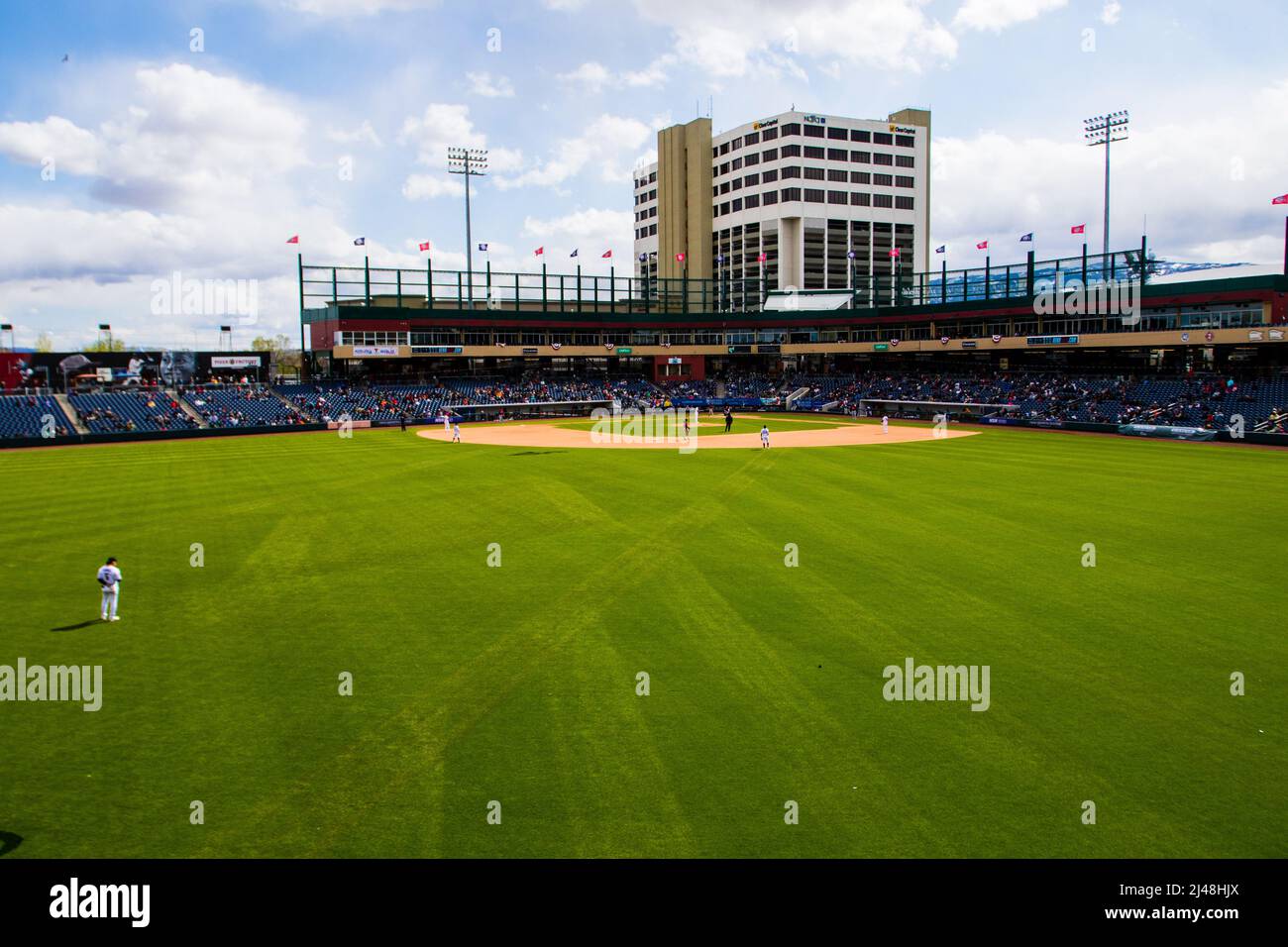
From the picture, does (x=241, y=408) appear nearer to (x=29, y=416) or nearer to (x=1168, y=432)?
(x=29, y=416)

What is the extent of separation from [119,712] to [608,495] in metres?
22.7

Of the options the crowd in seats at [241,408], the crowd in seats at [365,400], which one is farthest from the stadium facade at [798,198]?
the crowd in seats at [241,408]

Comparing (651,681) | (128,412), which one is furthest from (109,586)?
(128,412)

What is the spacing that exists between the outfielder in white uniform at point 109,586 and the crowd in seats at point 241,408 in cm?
5613

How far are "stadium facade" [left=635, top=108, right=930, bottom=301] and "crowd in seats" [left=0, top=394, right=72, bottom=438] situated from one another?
7577cm

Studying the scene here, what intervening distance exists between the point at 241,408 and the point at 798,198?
8163 centimetres

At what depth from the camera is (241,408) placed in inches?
2963

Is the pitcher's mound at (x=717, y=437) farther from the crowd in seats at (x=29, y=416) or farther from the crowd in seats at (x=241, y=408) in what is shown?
the crowd in seats at (x=29, y=416)

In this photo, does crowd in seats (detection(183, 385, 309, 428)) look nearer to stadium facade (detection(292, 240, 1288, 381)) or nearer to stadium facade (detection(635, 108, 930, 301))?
stadium facade (detection(292, 240, 1288, 381))

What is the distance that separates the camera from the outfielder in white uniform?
59.1ft

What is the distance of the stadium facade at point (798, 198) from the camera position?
408 ft

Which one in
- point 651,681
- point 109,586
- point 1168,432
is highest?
point 1168,432

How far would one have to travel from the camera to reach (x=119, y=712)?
13617 millimetres
